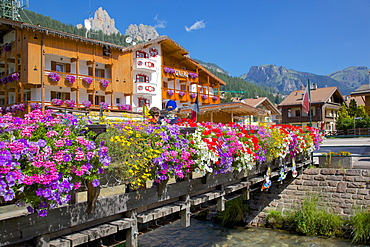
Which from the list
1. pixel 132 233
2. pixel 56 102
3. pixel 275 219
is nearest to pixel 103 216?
pixel 132 233

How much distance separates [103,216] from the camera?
4.79 m

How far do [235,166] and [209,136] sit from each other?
1634mm

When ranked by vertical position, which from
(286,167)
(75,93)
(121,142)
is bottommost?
(286,167)

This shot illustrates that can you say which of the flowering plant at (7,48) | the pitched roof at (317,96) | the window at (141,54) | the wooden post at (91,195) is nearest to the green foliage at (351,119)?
the pitched roof at (317,96)

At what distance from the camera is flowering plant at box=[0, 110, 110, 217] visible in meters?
3.30

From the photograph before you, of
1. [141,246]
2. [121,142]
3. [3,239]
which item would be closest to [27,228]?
[3,239]

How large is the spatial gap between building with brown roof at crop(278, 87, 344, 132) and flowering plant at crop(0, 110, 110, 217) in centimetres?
5429

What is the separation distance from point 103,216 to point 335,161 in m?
12.4

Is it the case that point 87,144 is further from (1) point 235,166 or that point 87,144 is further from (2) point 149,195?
(1) point 235,166

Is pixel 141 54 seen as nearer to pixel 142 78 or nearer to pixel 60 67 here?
pixel 142 78

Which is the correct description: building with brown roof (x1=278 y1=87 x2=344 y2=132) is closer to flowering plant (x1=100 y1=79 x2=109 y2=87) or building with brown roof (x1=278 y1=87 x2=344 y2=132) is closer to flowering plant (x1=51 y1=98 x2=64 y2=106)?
flowering plant (x1=100 y1=79 x2=109 y2=87)

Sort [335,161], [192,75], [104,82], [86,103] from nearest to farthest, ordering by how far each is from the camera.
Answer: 1. [335,161]
2. [86,103]
3. [104,82]
4. [192,75]

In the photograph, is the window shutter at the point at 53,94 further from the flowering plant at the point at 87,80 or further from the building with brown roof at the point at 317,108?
the building with brown roof at the point at 317,108

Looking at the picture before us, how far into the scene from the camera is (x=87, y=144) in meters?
3.89
